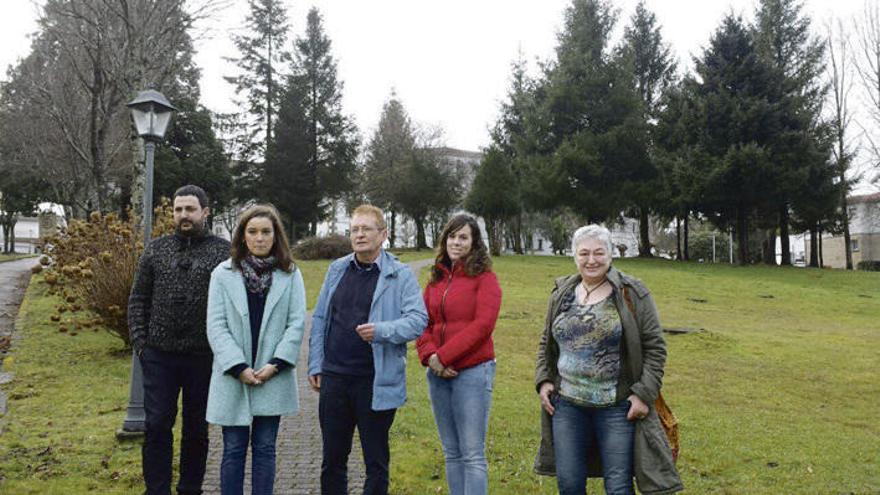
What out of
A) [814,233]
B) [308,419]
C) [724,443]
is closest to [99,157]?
[308,419]

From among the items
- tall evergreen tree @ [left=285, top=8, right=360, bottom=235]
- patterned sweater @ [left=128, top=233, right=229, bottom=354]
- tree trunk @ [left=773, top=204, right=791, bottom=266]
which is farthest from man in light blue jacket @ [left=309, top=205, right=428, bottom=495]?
tall evergreen tree @ [left=285, top=8, right=360, bottom=235]

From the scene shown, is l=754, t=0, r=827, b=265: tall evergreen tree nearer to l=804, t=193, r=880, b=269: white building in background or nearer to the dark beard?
l=804, t=193, r=880, b=269: white building in background

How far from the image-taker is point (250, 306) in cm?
377

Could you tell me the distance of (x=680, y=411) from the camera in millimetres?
7637

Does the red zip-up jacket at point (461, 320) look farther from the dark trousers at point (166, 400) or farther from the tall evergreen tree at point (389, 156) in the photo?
the tall evergreen tree at point (389, 156)

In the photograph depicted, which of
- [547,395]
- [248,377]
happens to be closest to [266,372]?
[248,377]

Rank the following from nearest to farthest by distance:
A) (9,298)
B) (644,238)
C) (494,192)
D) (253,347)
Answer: (253,347) < (9,298) < (644,238) < (494,192)

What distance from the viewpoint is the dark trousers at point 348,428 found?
3.63m

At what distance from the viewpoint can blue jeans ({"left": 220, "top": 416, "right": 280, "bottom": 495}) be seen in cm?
365

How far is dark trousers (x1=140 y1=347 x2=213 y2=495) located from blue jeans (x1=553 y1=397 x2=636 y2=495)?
218 centimetres

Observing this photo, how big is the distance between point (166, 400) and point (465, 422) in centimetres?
183

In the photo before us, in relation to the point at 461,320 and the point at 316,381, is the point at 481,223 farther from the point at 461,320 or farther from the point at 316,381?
the point at 316,381

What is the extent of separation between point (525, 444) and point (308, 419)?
7.22 ft

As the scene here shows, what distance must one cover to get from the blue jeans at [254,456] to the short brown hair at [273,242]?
908mm
